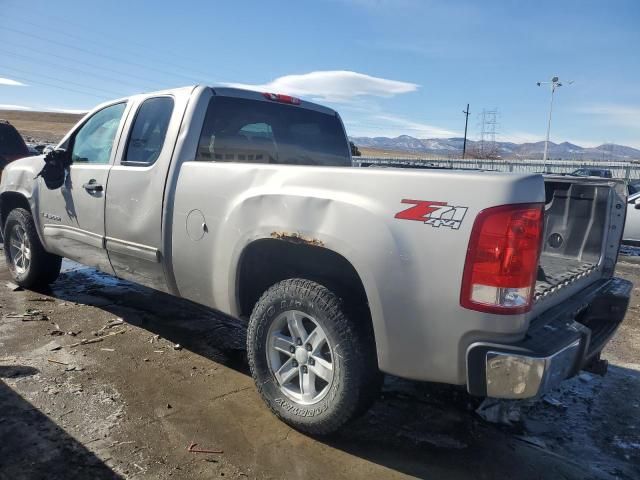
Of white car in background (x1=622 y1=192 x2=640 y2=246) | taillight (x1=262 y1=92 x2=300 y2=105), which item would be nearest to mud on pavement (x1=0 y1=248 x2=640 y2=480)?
taillight (x1=262 y1=92 x2=300 y2=105)

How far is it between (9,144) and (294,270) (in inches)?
338

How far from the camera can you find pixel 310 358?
9.35ft

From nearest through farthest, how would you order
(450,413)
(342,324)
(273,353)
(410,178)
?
(410,178) < (342,324) < (273,353) < (450,413)

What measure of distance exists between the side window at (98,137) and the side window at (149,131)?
321 mm

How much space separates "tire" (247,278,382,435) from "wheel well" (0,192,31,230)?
3.56m

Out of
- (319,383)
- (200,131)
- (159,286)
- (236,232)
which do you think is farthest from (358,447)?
(200,131)

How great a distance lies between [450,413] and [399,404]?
1.08 feet

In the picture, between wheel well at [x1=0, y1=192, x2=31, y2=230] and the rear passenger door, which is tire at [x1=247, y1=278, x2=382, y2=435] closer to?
the rear passenger door

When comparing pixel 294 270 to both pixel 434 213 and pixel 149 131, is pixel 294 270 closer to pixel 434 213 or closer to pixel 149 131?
pixel 434 213

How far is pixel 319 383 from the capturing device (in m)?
2.95

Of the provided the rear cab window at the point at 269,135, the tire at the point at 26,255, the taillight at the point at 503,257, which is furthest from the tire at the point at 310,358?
the tire at the point at 26,255

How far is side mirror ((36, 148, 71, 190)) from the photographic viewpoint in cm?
462

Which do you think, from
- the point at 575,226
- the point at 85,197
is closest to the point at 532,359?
the point at 575,226

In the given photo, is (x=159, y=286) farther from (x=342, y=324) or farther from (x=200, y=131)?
(x=342, y=324)
